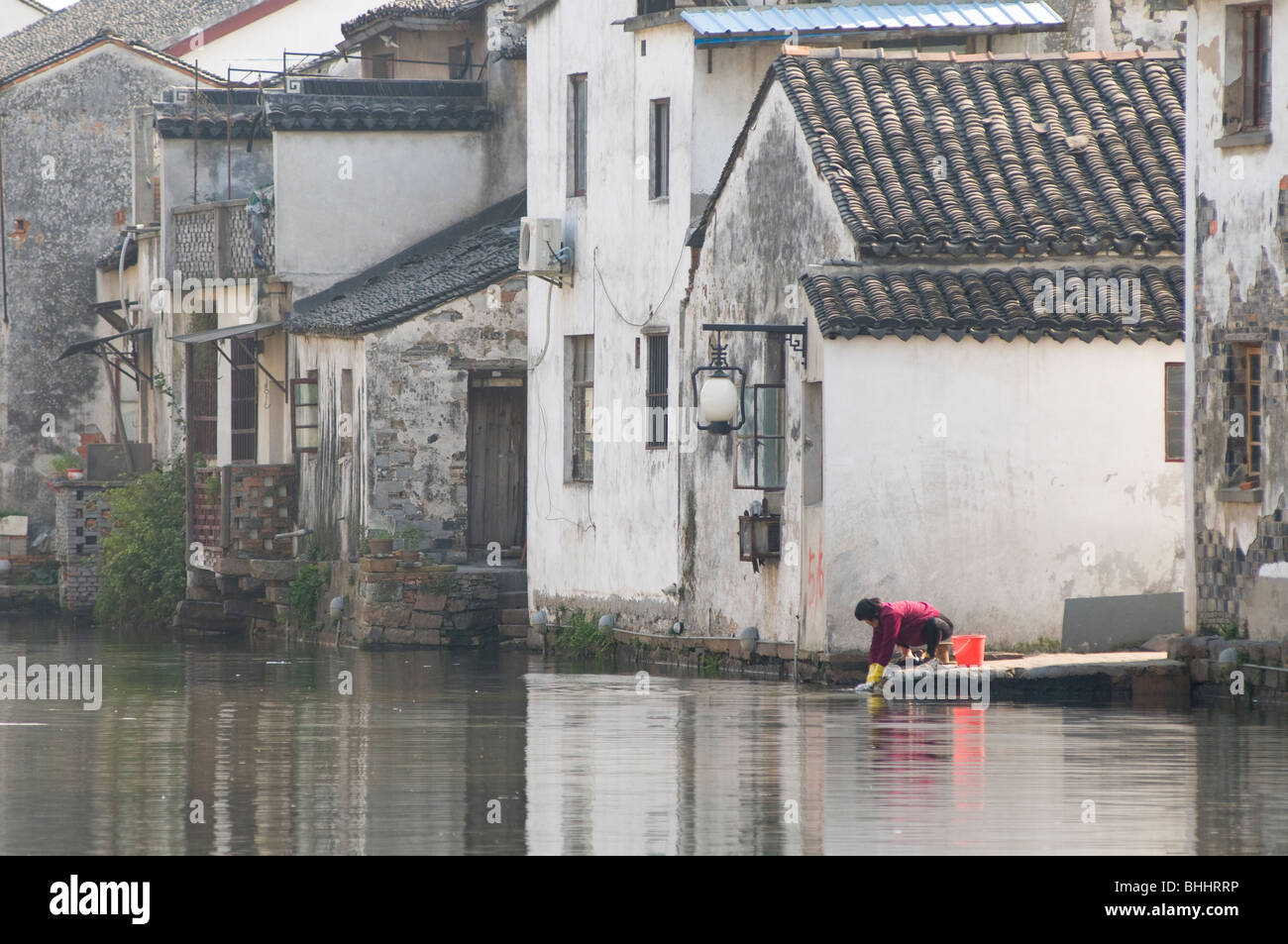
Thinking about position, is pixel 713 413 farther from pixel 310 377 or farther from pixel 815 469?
pixel 310 377

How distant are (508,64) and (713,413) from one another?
37.1 ft

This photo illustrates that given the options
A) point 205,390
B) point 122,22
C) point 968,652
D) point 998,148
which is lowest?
point 968,652

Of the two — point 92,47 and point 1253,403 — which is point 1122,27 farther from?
point 92,47

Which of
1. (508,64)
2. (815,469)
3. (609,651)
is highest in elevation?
(508,64)

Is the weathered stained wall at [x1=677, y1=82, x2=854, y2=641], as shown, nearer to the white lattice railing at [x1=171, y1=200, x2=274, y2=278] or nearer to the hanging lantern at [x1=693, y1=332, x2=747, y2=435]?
the hanging lantern at [x1=693, y1=332, x2=747, y2=435]

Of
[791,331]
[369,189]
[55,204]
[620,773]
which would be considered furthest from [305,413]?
[620,773]

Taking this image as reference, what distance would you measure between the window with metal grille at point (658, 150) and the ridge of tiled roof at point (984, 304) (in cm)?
428

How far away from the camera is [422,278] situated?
1209 inches

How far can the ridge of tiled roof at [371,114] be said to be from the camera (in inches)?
1253

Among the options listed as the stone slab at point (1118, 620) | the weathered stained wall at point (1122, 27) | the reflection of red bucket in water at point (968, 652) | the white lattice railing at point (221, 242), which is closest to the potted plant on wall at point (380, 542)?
the white lattice railing at point (221, 242)

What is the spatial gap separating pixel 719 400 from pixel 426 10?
547 inches

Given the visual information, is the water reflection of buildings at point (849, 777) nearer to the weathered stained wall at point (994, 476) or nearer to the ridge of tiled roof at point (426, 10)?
the weathered stained wall at point (994, 476)

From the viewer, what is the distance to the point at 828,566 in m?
21.9
